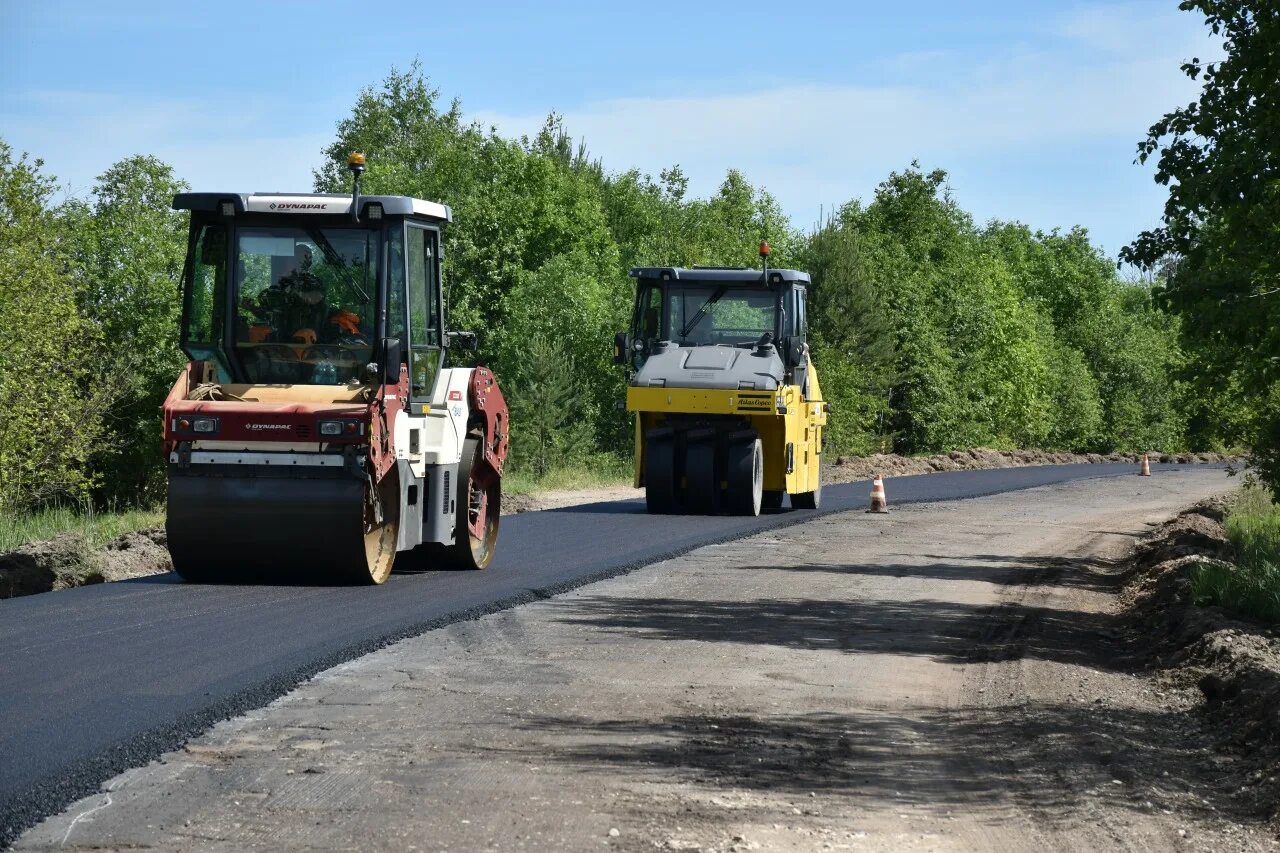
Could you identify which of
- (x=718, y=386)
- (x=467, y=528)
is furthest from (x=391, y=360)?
(x=718, y=386)

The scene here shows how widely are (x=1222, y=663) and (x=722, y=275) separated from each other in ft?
44.8

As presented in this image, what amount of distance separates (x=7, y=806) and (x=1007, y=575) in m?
11.7

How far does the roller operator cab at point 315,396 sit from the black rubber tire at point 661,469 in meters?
7.64

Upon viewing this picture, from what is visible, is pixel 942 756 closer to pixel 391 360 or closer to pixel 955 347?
pixel 391 360

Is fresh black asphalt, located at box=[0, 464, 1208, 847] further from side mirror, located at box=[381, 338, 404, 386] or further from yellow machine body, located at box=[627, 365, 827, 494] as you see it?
yellow machine body, located at box=[627, 365, 827, 494]

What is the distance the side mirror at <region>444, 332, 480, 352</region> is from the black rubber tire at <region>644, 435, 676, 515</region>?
8.18 metres

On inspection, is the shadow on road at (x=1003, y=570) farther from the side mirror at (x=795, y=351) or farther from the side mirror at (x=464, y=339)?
the side mirror at (x=795, y=351)

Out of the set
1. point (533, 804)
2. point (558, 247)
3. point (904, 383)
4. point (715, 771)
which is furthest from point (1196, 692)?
point (558, 247)

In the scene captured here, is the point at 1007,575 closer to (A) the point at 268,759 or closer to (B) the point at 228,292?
(B) the point at 228,292

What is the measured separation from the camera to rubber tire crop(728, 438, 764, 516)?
22.0m

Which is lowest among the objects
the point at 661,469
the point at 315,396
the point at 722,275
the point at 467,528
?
the point at 467,528

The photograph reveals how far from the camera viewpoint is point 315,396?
13.1 meters

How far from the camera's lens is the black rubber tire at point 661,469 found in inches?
877

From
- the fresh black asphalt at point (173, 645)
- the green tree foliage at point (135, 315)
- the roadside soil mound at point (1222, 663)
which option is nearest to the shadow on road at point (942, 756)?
the roadside soil mound at point (1222, 663)
